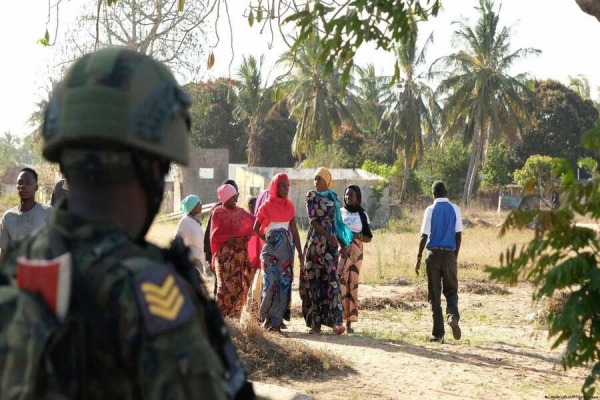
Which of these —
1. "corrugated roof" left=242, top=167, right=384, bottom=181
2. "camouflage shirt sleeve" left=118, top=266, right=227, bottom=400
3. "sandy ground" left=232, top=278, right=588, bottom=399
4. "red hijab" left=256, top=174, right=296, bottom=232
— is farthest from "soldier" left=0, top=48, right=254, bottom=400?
"corrugated roof" left=242, top=167, right=384, bottom=181

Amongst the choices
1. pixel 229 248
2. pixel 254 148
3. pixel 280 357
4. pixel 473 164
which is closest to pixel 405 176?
pixel 473 164

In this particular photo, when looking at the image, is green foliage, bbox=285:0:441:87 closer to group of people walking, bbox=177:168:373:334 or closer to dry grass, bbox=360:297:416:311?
group of people walking, bbox=177:168:373:334

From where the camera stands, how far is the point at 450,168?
5081 cm

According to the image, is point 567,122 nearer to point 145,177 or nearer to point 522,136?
point 522,136

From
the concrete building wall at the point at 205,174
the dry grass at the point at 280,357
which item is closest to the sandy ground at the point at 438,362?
the dry grass at the point at 280,357

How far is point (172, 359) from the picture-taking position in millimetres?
1477

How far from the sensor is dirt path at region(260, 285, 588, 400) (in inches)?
287

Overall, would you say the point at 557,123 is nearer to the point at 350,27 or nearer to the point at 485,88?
the point at 485,88

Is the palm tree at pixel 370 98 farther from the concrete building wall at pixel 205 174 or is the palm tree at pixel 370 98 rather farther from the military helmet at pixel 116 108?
the military helmet at pixel 116 108

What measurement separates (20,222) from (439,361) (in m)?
3.91

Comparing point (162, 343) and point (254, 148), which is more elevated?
point (254, 148)

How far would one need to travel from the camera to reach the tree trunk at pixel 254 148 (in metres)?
52.2

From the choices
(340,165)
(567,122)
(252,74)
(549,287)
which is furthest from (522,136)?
(549,287)

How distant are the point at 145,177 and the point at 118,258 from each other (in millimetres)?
170
